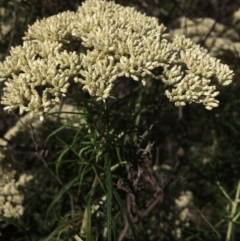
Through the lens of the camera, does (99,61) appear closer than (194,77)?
Yes

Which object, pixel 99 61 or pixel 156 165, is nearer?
pixel 99 61

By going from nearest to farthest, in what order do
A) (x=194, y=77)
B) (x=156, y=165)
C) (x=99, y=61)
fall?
1. (x=99, y=61)
2. (x=194, y=77)
3. (x=156, y=165)

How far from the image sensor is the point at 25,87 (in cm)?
239

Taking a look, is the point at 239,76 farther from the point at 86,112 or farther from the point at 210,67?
the point at 86,112

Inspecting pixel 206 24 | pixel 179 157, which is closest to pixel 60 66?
→ pixel 179 157

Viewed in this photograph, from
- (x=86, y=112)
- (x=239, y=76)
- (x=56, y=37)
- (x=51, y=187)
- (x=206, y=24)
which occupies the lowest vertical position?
(x=51, y=187)

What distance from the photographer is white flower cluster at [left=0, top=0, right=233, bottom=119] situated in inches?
94.6

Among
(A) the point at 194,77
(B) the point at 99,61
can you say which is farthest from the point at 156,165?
(B) the point at 99,61

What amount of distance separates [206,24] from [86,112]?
2.01 metres

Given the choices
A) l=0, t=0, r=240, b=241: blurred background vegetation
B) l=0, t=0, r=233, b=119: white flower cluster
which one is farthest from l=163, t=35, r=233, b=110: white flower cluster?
l=0, t=0, r=240, b=241: blurred background vegetation

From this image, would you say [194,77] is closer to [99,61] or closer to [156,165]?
[99,61]

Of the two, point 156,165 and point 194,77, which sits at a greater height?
point 194,77

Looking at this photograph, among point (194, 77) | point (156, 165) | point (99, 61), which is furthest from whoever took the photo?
point (156, 165)

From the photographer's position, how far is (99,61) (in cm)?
246
